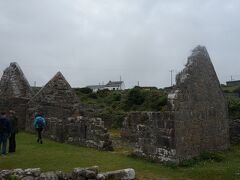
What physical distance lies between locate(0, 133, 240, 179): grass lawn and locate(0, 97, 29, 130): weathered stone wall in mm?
8555

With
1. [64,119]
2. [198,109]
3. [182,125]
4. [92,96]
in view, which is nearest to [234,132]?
[198,109]

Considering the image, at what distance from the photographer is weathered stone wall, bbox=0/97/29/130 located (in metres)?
25.8

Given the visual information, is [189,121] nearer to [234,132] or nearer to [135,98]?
[234,132]

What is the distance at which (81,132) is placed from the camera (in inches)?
780

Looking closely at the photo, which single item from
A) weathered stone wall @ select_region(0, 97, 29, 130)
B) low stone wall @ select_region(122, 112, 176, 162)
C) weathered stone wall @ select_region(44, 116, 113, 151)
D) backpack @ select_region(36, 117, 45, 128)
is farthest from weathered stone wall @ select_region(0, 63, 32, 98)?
low stone wall @ select_region(122, 112, 176, 162)

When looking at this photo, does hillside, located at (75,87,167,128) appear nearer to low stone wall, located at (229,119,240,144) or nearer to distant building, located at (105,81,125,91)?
low stone wall, located at (229,119,240,144)

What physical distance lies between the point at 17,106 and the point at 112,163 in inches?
523

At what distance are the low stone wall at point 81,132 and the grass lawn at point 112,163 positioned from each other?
1512mm

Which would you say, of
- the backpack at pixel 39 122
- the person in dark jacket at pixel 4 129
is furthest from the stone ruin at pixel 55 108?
the person in dark jacket at pixel 4 129

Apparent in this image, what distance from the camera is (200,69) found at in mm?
16516

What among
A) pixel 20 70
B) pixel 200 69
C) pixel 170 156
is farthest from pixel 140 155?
pixel 20 70

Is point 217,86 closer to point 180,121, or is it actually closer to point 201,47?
point 201,47

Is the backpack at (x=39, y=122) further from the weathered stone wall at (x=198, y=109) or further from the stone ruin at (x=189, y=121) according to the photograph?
the weathered stone wall at (x=198, y=109)

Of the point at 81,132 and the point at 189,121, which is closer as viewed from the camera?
the point at 189,121
